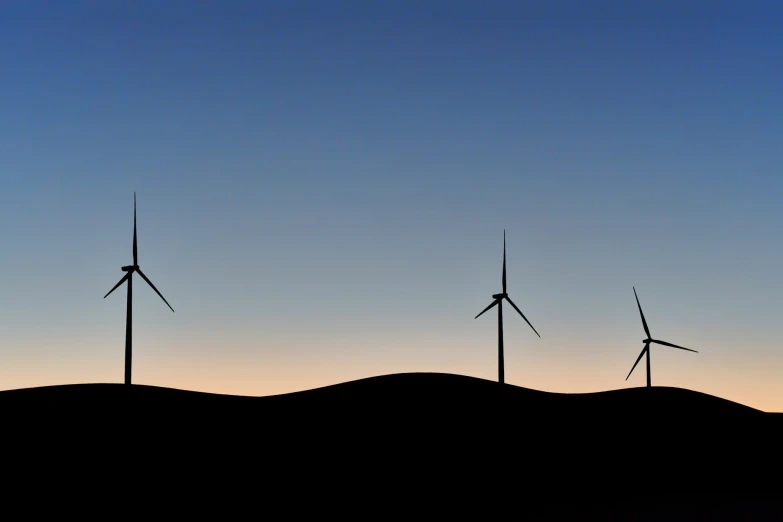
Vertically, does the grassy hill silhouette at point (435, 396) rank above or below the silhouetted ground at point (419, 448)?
above

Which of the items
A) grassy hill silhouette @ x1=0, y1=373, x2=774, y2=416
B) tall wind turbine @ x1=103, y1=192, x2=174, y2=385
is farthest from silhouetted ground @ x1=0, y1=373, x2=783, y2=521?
tall wind turbine @ x1=103, y1=192, x2=174, y2=385

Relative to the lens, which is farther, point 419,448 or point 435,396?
point 435,396

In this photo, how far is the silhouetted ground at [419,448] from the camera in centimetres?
7331

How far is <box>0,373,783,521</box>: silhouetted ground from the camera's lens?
241ft

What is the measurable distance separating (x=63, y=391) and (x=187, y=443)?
627 inches

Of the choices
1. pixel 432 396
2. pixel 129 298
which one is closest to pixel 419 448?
pixel 432 396

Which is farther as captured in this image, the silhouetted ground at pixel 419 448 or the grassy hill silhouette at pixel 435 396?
the grassy hill silhouette at pixel 435 396

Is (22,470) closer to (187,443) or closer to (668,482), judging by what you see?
(187,443)

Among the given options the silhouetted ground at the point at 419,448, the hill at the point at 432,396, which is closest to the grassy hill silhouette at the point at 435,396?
the hill at the point at 432,396

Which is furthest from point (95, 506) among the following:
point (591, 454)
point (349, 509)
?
point (591, 454)

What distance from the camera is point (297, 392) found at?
94875 millimetres

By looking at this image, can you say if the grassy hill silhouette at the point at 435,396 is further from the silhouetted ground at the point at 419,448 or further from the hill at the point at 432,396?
the silhouetted ground at the point at 419,448

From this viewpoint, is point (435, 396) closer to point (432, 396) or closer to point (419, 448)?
point (432, 396)

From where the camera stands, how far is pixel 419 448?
83250 mm
